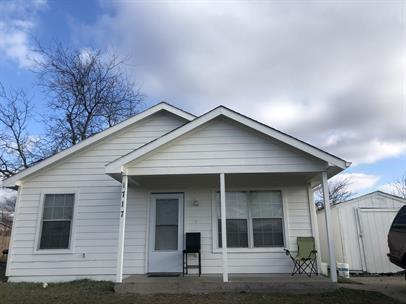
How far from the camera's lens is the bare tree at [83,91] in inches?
676

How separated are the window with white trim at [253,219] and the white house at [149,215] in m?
0.03

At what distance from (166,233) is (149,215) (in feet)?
2.22

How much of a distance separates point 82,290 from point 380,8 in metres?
10.4

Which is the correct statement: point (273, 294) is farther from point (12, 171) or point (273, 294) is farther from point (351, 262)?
point (12, 171)

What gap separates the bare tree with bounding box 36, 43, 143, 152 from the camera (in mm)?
17172

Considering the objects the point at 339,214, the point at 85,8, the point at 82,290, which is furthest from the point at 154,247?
the point at 85,8

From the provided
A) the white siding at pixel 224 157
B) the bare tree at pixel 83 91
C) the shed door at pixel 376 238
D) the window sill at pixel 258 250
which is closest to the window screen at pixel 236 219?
the window sill at pixel 258 250

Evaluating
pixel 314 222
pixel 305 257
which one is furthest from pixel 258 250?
pixel 314 222

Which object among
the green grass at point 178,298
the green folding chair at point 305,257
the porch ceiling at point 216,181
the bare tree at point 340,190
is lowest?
the green grass at point 178,298

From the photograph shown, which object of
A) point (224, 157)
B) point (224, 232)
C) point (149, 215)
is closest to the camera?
point (224, 232)

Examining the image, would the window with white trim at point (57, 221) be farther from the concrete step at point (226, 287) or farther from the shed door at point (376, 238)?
the shed door at point (376, 238)

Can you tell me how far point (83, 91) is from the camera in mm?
18781

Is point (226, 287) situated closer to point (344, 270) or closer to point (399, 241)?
point (399, 241)

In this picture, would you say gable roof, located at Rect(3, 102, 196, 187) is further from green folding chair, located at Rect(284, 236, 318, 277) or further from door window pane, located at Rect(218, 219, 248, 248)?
green folding chair, located at Rect(284, 236, 318, 277)
